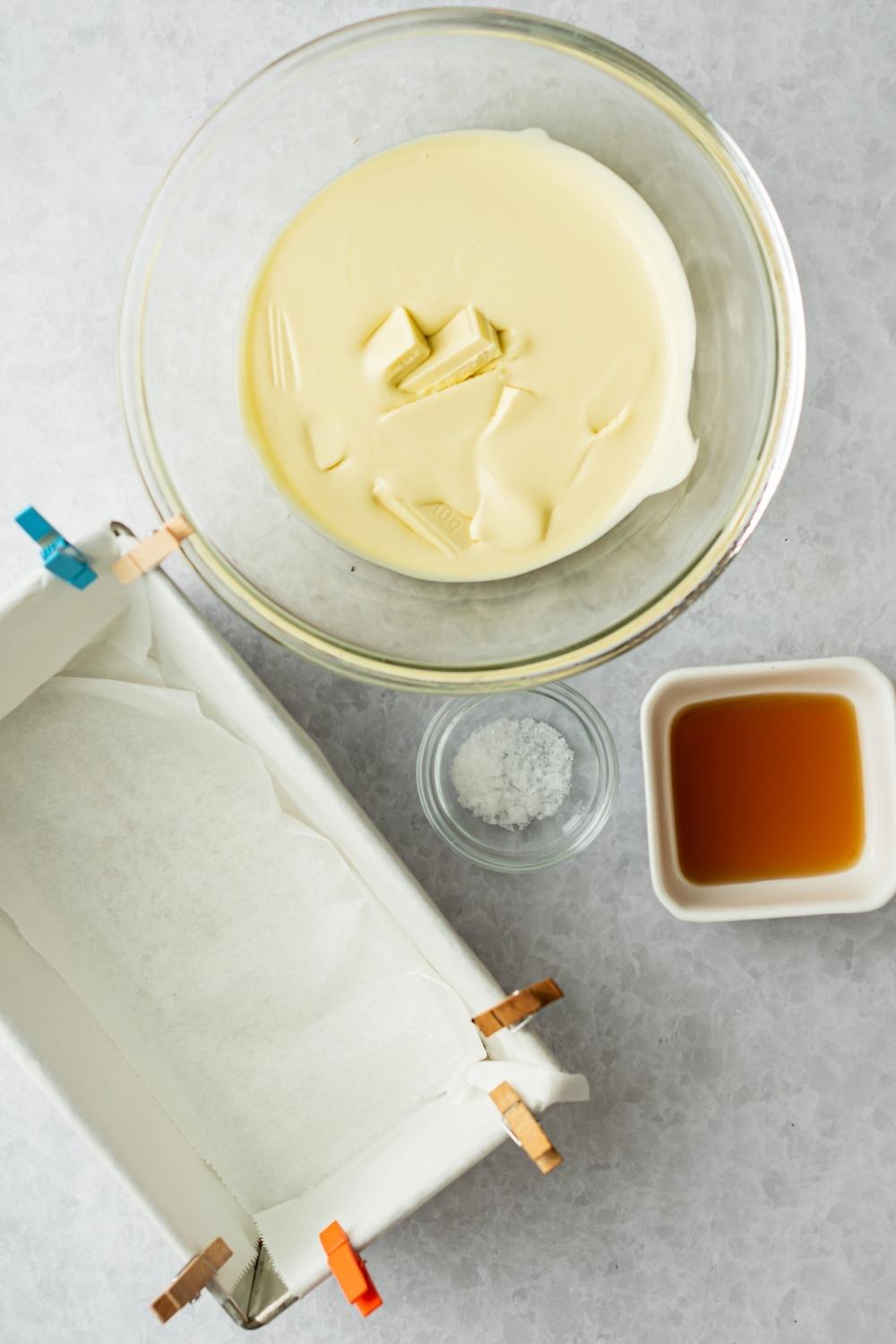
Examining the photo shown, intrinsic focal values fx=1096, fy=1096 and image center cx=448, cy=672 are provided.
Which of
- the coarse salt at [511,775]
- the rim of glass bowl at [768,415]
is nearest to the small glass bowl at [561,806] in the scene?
the coarse salt at [511,775]

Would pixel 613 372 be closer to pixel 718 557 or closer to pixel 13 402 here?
pixel 718 557

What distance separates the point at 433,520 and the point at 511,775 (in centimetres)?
31

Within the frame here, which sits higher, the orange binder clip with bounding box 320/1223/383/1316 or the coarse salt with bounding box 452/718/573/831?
the coarse salt with bounding box 452/718/573/831

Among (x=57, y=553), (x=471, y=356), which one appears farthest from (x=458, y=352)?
(x=57, y=553)

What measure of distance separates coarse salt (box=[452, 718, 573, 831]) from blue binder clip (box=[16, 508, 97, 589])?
12.9 inches

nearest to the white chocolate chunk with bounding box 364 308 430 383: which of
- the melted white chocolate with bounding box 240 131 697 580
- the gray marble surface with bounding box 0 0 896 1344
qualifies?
the melted white chocolate with bounding box 240 131 697 580

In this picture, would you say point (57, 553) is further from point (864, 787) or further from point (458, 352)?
point (864, 787)

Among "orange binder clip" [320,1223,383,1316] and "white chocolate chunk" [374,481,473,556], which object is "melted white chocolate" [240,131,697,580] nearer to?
"white chocolate chunk" [374,481,473,556]

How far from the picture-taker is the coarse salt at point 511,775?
891 mm

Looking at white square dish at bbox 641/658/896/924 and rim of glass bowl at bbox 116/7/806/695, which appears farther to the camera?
white square dish at bbox 641/658/896/924

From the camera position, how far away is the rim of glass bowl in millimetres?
647

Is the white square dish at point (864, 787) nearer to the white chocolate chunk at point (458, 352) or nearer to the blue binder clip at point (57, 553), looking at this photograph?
the white chocolate chunk at point (458, 352)

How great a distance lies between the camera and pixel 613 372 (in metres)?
0.64

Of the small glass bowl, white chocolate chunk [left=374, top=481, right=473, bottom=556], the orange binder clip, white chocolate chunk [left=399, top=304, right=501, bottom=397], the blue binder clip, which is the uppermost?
the blue binder clip
